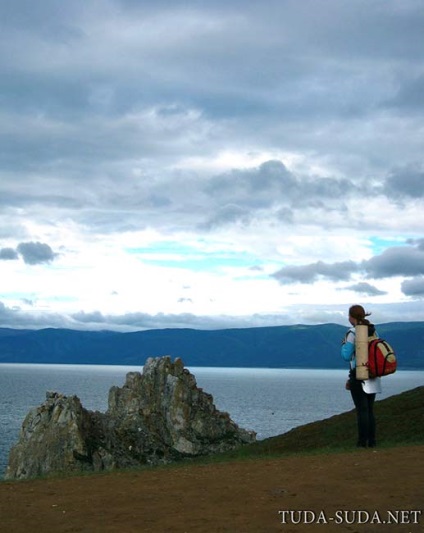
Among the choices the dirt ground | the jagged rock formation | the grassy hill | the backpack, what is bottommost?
the jagged rock formation

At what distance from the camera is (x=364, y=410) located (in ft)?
60.2

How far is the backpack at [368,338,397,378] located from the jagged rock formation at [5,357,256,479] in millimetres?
28982

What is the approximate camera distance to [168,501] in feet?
40.1

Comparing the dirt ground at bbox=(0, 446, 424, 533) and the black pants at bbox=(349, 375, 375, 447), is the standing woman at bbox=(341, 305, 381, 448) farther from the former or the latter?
the dirt ground at bbox=(0, 446, 424, 533)

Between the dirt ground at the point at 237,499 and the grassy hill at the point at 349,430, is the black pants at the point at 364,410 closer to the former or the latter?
the dirt ground at the point at 237,499

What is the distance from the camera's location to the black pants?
18.2m

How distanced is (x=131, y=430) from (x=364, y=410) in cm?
4830

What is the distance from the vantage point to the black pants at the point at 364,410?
18219mm

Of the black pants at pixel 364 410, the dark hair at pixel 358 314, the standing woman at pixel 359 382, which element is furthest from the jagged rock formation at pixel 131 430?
the dark hair at pixel 358 314

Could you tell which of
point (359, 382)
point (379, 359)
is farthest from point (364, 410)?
point (379, 359)

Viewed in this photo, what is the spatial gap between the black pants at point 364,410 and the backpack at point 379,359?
54cm

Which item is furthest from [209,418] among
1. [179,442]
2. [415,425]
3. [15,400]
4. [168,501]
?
[15,400]

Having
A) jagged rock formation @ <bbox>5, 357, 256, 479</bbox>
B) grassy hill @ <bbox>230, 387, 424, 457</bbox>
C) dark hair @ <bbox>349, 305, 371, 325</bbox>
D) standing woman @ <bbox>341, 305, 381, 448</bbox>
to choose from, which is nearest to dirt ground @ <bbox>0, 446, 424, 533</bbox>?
standing woman @ <bbox>341, 305, 381, 448</bbox>

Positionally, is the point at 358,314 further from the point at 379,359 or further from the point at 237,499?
the point at 237,499
